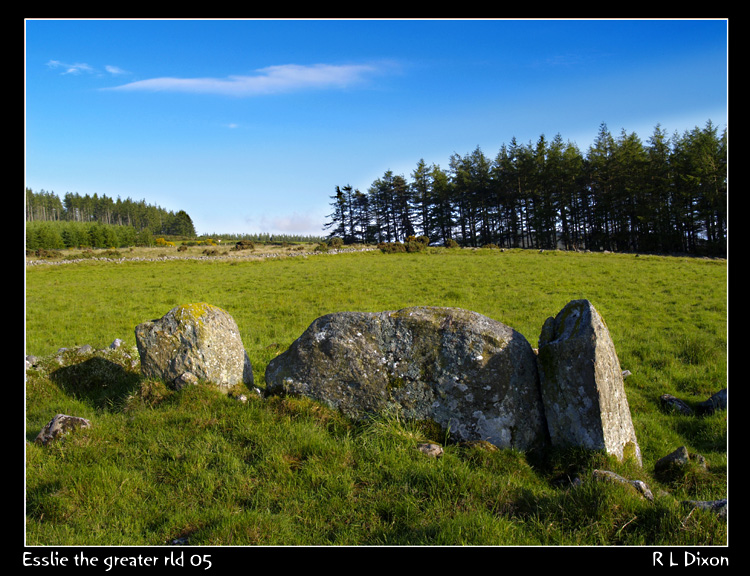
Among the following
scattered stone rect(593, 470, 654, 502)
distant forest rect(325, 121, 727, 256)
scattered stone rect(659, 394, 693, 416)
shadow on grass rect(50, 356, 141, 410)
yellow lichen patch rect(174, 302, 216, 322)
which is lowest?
scattered stone rect(659, 394, 693, 416)

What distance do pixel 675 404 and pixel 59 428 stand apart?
1086 cm

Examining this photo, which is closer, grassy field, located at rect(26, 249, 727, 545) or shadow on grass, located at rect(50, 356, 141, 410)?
grassy field, located at rect(26, 249, 727, 545)

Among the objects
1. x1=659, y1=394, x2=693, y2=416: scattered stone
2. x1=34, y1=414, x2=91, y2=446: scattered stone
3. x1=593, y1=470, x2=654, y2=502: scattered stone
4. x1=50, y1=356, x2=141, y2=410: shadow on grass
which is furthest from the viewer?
x1=659, y1=394, x2=693, y2=416: scattered stone

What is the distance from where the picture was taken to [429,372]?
629 centimetres

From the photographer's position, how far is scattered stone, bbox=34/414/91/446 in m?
5.80

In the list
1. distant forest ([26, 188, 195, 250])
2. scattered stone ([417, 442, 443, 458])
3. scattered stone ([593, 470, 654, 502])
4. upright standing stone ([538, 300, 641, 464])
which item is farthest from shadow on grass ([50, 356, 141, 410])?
distant forest ([26, 188, 195, 250])

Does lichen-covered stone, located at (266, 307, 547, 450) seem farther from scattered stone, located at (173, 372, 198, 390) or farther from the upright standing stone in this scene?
scattered stone, located at (173, 372, 198, 390)

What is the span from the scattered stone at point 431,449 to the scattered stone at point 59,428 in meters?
4.78

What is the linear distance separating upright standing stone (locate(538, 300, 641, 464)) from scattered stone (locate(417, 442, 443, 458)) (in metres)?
1.67

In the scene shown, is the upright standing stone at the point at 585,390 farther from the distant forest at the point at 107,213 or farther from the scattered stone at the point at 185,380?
the distant forest at the point at 107,213

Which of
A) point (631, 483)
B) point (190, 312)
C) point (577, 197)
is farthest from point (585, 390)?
point (577, 197)

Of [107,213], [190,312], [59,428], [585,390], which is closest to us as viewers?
[585,390]

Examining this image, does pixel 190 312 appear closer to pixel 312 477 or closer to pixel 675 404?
pixel 312 477
